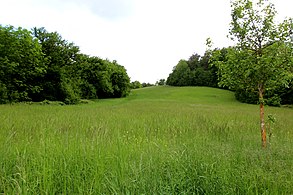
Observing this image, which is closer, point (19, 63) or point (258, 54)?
point (258, 54)

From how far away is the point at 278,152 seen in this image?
18.7 ft

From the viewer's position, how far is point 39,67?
114 ft

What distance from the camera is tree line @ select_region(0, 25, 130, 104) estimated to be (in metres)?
31.4

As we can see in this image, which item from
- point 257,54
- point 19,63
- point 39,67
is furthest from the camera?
point 39,67

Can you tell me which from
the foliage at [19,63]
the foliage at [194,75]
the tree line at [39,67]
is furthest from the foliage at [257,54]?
the foliage at [194,75]

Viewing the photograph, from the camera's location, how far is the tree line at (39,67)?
103ft

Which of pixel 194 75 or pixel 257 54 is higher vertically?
pixel 194 75

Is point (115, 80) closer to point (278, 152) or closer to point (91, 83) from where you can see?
point (91, 83)

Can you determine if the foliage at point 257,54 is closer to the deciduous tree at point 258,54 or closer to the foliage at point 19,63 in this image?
the deciduous tree at point 258,54

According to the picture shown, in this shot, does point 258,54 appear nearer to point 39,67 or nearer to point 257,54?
point 257,54

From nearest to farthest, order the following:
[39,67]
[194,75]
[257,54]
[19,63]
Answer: [257,54] < [19,63] < [39,67] < [194,75]

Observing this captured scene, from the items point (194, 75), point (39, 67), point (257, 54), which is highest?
point (194, 75)

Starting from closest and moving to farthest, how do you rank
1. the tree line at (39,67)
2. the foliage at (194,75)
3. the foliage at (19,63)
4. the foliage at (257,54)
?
1. the foliage at (257,54)
2. the foliage at (19,63)
3. the tree line at (39,67)
4. the foliage at (194,75)

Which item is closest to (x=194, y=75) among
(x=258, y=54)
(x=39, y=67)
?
(x=39, y=67)
